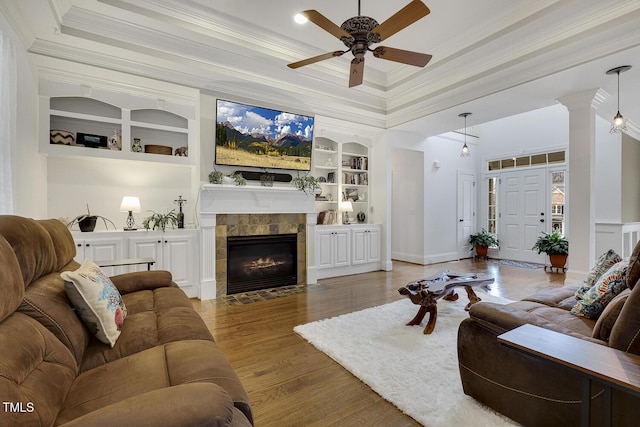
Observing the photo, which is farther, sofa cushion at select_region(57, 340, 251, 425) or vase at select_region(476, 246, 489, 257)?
vase at select_region(476, 246, 489, 257)

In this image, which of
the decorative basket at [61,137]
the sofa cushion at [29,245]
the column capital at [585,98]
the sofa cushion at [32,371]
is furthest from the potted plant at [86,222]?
the column capital at [585,98]

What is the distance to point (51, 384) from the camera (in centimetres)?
107

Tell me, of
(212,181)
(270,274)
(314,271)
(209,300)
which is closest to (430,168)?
(314,271)

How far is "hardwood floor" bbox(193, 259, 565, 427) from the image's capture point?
6.00 feet

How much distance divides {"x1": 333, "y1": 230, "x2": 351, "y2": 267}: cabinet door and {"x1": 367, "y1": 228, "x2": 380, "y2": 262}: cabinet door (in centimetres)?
48

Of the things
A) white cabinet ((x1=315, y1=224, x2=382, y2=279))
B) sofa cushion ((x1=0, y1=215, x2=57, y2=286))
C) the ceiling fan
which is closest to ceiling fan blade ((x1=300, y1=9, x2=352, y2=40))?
the ceiling fan

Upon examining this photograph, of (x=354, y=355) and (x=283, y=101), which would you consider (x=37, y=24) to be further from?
(x=354, y=355)

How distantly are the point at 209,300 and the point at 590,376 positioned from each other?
3.93 metres

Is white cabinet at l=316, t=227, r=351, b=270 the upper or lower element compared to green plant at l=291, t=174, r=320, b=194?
lower

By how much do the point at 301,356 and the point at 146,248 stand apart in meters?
2.52

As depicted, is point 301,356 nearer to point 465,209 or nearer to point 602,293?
point 602,293

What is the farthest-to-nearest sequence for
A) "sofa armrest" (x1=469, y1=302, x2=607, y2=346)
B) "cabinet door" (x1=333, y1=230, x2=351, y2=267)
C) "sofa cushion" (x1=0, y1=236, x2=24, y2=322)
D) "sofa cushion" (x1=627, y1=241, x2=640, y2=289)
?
"cabinet door" (x1=333, y1=230, x2=351, y2=267)
"sofa armrest" (x1=469, y1=302, x2=607, y2=346)
"sofa cushion" (x1=627, y1=241, x2=640, y2=289)
"sofa cushion" (x1=0, y1=236, x2=24, y2=322)

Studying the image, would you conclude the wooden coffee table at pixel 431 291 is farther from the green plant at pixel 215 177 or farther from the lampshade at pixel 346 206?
the green plant at pixel 215 177

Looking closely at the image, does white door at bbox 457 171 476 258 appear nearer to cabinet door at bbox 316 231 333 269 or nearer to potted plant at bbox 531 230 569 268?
potted plant at bbox 531 230 569 268
